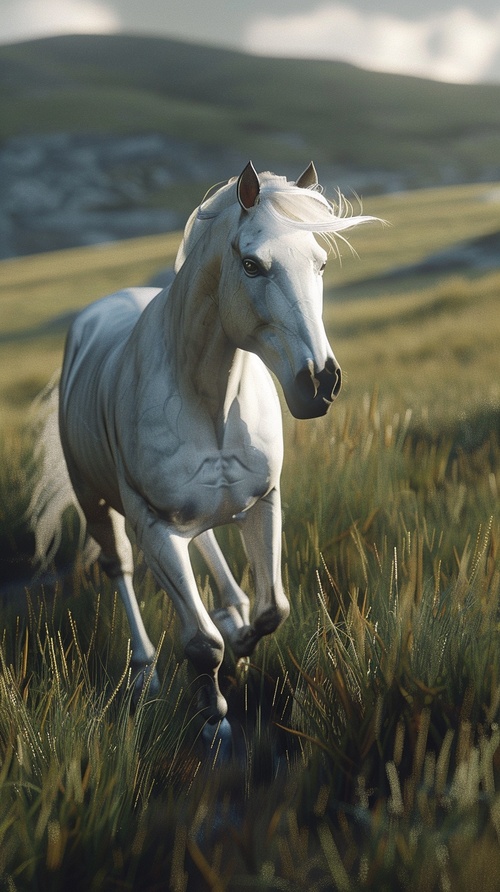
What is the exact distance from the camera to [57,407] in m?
3.82

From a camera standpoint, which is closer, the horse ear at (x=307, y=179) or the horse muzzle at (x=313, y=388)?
the horse muzzle at (x=313, y=388)

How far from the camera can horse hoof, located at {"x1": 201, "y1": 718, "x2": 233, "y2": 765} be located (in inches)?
100

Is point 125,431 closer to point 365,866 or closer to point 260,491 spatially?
point 260,491

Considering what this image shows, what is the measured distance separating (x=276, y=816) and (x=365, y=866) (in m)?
0.25

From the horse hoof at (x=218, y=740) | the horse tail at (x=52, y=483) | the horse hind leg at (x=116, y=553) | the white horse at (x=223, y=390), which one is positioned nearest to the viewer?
the white horse at (x=223, y=390)

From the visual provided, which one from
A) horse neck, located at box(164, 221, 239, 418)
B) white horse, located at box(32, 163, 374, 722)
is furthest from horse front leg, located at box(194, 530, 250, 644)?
horse neck, located at box(164, 221, 239, 418)

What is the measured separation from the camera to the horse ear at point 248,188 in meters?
2.02

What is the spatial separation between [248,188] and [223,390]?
568 millimetres

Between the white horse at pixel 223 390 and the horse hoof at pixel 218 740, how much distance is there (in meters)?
0.03

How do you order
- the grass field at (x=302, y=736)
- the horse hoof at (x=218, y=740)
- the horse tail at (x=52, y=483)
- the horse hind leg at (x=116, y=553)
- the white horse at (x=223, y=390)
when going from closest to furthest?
the grass field at (x=302, y=736) → the white horse at (x=223, y=390) → the horse hoof at (x=218, y=740) → the horse hind leg at (x=116, y=553) → the horse tail at (x=52, y=483)

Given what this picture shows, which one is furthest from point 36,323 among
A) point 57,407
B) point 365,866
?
point 365,866

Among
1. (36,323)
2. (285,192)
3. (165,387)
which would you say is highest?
(285,192)

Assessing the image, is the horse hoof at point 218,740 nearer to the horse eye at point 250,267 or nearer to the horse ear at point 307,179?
the horse eye at point 250,267

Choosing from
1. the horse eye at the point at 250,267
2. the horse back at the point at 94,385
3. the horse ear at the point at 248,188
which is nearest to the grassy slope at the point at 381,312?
Result: the horse eye at the point at 250,267
